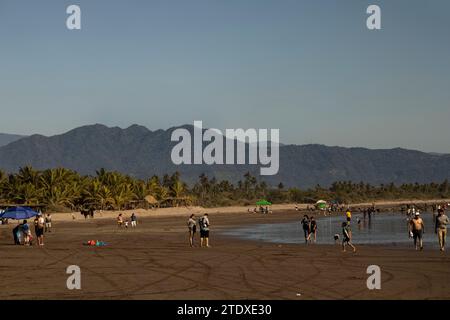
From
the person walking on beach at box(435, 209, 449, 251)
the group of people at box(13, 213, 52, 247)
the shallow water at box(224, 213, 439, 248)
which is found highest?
the person walking on beach at box(435, 209, 449, 251)

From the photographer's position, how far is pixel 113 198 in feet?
326

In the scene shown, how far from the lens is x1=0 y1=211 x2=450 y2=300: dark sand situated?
58.0 ft

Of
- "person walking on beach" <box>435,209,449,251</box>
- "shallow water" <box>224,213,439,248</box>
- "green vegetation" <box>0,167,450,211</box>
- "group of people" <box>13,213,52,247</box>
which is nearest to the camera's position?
"person walking on beach" <box>435,209,449,251</box>

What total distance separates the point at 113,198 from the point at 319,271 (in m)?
79.4

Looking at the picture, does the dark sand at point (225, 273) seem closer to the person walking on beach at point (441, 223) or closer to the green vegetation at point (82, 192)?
the person walking on beach at point (441, 223)

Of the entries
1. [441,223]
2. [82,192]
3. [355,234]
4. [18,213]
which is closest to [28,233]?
[18,213]

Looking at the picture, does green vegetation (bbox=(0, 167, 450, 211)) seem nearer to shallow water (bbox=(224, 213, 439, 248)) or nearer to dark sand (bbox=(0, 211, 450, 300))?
shallow water (bbox=(224, 213, 439, 248))

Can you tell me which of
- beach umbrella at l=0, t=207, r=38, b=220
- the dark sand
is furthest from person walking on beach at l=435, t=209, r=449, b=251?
beach umbrella at l=0, t=207, r=38, b=220

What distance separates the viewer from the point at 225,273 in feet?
73.1

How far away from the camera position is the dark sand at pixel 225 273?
1769 cm

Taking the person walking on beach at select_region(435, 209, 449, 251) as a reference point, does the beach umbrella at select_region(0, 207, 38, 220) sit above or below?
below

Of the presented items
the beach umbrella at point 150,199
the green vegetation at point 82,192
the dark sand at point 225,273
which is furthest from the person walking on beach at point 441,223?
the beach umbrella at point 150,199

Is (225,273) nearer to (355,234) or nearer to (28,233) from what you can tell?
(28,233)
